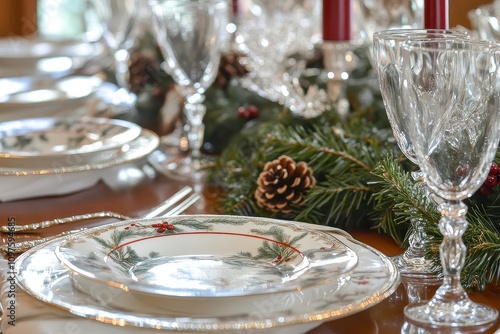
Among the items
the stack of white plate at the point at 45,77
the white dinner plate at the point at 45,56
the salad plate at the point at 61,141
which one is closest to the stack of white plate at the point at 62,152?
the salad plate at the point at 61,141

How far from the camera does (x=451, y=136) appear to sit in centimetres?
60

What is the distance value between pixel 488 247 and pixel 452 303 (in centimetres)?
8

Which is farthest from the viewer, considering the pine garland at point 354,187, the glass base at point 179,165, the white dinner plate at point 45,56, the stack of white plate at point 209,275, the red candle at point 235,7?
the red candle at point 235,7

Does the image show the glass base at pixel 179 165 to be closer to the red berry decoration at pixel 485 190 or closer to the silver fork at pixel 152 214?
the silver fork at pixel 152 214

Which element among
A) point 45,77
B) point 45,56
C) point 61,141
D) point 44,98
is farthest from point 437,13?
point 45,56

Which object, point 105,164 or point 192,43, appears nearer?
point 105,164

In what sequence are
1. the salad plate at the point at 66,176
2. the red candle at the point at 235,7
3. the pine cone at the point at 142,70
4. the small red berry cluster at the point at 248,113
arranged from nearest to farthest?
1. the salad plate at the point at 66,176
2. the small red berry cluster at the point at 248,113
3. the pine cone at the point at 142,70
4. the red candle at the point at 235,7

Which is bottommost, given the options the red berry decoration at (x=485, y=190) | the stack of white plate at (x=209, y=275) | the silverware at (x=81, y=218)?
the silverware at (x=81, y=218)

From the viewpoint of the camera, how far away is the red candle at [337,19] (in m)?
1.11

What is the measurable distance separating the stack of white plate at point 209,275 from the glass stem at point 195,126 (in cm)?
43

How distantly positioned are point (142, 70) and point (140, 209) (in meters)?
0.63

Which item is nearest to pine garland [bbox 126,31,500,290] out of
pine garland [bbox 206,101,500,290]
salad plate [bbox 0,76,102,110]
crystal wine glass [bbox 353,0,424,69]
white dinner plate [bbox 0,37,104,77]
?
pine garland [bbox 206,101,500,290]

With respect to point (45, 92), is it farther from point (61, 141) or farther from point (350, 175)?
point (350, 175)

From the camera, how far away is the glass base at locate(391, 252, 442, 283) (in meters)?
0.70
